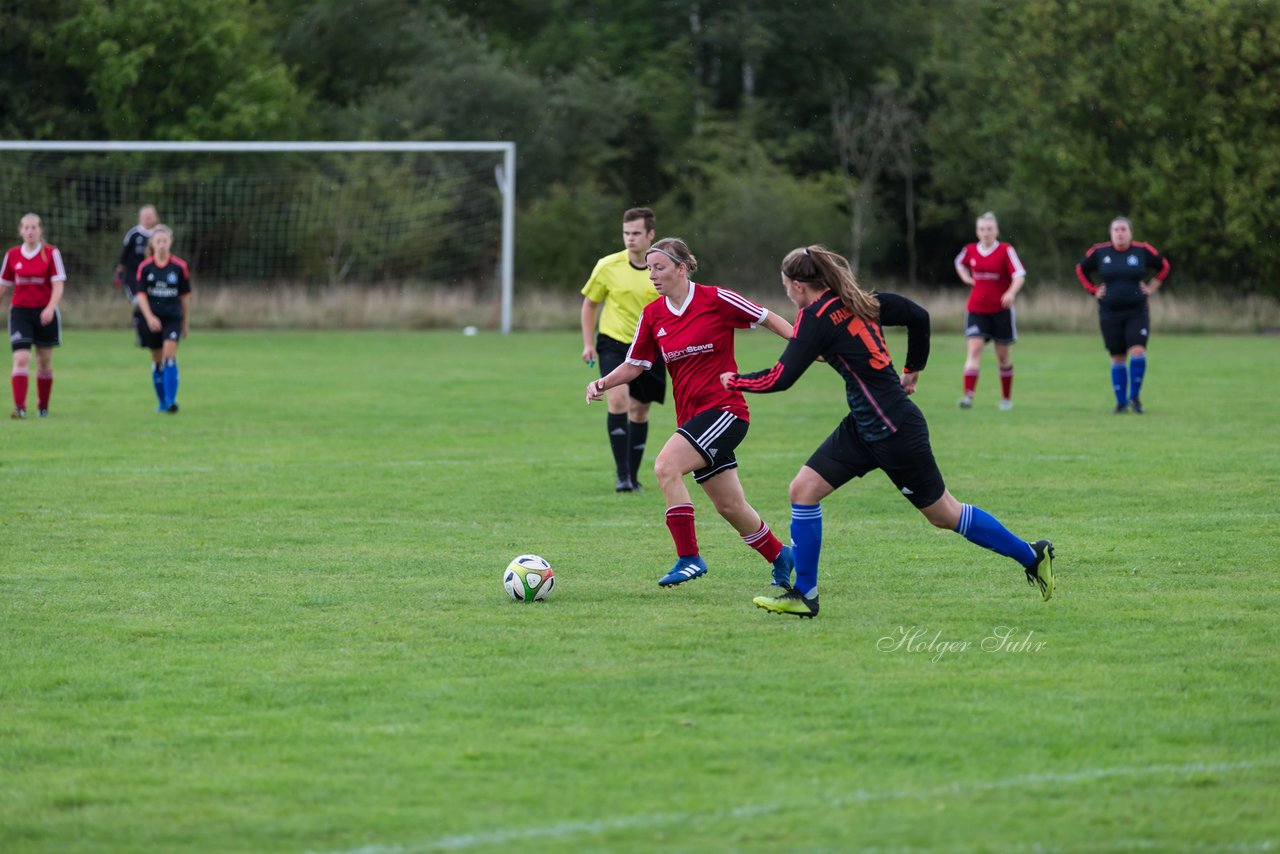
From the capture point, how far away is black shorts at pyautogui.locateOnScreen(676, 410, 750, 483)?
7.68 m

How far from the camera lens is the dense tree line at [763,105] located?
36.9 meters

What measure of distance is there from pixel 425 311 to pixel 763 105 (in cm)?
1700

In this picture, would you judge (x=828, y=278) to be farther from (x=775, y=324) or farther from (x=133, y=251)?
(x=133, y=251)

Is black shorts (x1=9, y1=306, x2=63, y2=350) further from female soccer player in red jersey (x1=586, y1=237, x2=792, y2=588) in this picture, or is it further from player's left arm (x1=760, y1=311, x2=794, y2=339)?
player's left arm (x1=760, y1=311, x2=794, y2=339)

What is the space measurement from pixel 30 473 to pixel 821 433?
23.7 feet

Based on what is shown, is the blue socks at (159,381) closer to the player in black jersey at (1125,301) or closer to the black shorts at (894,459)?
the player in black jersey at (1125,301)

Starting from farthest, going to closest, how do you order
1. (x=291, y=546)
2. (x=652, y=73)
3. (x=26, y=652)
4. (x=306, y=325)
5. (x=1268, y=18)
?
(x=652, y=73) → (x=1268, y=18) → (x=306, y=325) → (x=291, y=546) → (x=26, y=652)

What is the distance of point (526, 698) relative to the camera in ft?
18.7

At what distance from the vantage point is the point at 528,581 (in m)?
7.46

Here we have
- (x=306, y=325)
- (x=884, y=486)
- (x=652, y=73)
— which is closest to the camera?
(x=884, y=486)

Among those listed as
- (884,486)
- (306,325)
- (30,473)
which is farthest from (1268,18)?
(30,473)

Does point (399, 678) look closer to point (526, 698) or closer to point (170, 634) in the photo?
point (526, 698)

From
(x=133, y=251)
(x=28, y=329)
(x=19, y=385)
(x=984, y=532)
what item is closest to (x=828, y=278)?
(x=984, y=532)

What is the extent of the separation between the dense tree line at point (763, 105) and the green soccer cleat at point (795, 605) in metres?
32.1
